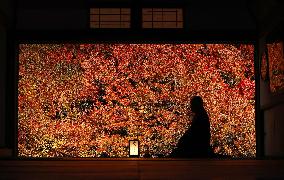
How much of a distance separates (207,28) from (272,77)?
100cm

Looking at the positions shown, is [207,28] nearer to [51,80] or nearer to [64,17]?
[64,17]

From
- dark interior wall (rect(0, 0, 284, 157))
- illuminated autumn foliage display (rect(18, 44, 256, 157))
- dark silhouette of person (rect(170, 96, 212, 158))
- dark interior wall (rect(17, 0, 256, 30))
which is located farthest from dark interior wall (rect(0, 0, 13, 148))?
illuminated autumn foliage display (rect(18, 44, 256, 157))

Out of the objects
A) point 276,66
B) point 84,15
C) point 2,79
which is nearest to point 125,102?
point 84,15

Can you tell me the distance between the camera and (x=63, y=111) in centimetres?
1070

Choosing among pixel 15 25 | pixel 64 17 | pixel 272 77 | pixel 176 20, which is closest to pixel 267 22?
pixel 272 77

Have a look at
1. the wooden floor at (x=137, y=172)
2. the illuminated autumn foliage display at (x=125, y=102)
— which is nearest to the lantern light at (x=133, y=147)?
the illuminated autumn foliage display at (x=125, y=102)

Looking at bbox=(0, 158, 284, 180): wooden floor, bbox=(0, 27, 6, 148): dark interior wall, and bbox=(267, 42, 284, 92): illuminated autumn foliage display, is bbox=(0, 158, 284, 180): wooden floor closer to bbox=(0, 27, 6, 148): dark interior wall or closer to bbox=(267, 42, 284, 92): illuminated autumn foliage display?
bbox=(267, 42, 284, 92): illuminated autumn foliage display

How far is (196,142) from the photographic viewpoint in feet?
16.0

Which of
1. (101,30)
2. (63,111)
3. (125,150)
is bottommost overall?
(125,150)

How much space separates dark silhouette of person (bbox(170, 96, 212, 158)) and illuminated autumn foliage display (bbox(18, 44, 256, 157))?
5.61 m

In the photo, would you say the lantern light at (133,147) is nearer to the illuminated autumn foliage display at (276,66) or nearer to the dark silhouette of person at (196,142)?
the illuminated autumn foliage display at (276,66)

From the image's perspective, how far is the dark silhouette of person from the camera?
4.85m

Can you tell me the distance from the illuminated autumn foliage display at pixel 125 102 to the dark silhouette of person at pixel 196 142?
18.4 feet

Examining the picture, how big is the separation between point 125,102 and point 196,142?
5830 millimetres
